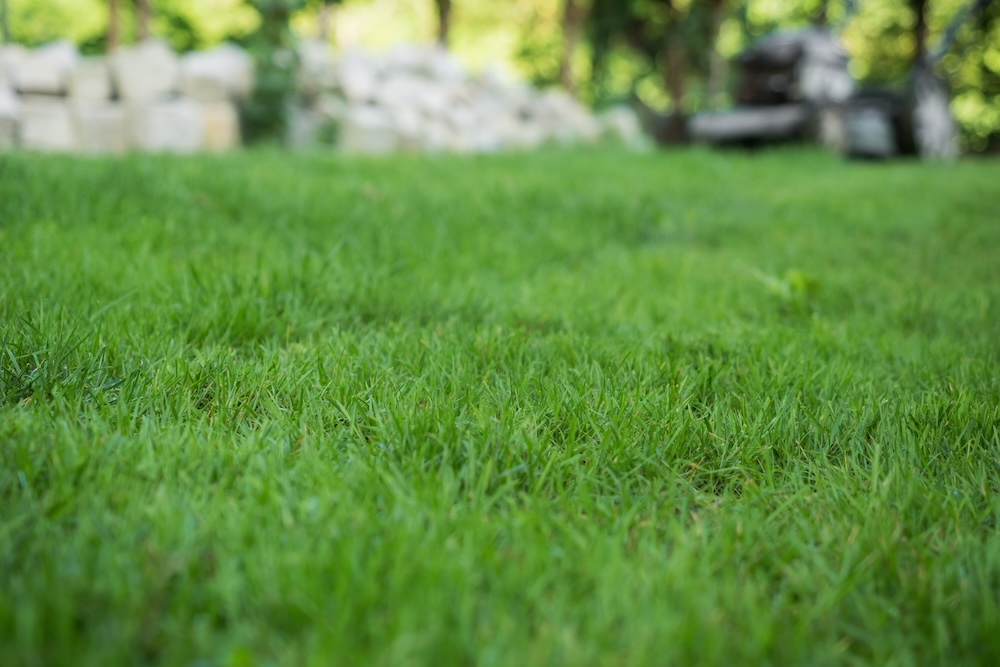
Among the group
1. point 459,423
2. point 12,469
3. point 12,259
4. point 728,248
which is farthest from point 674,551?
point 728,248

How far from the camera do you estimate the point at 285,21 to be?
8.31 m

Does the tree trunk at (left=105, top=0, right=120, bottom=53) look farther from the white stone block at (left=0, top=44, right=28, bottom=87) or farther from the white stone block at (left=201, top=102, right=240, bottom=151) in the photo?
the white stone block at (left=201, top=102, right=240, bottom=151)

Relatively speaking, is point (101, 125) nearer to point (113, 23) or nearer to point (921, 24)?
point (113, 23)

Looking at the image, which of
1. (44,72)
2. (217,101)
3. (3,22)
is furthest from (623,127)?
(3,22)

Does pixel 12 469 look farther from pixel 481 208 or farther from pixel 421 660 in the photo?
pixel 481 208

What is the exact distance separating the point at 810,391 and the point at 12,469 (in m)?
1.71

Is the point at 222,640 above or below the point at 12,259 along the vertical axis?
below

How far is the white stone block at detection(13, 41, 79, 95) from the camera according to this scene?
7.23 m

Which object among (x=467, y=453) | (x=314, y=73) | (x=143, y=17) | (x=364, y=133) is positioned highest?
(x=143, y=17)


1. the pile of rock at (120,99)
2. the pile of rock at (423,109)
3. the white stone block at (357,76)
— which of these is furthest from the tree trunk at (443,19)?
the pile of rock at (120,99)

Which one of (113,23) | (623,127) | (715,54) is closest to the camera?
(113,23)

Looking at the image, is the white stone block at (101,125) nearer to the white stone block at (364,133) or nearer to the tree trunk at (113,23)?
the white stone block at (364,133)

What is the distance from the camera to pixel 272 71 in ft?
26.5

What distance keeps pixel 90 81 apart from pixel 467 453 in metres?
8.06
